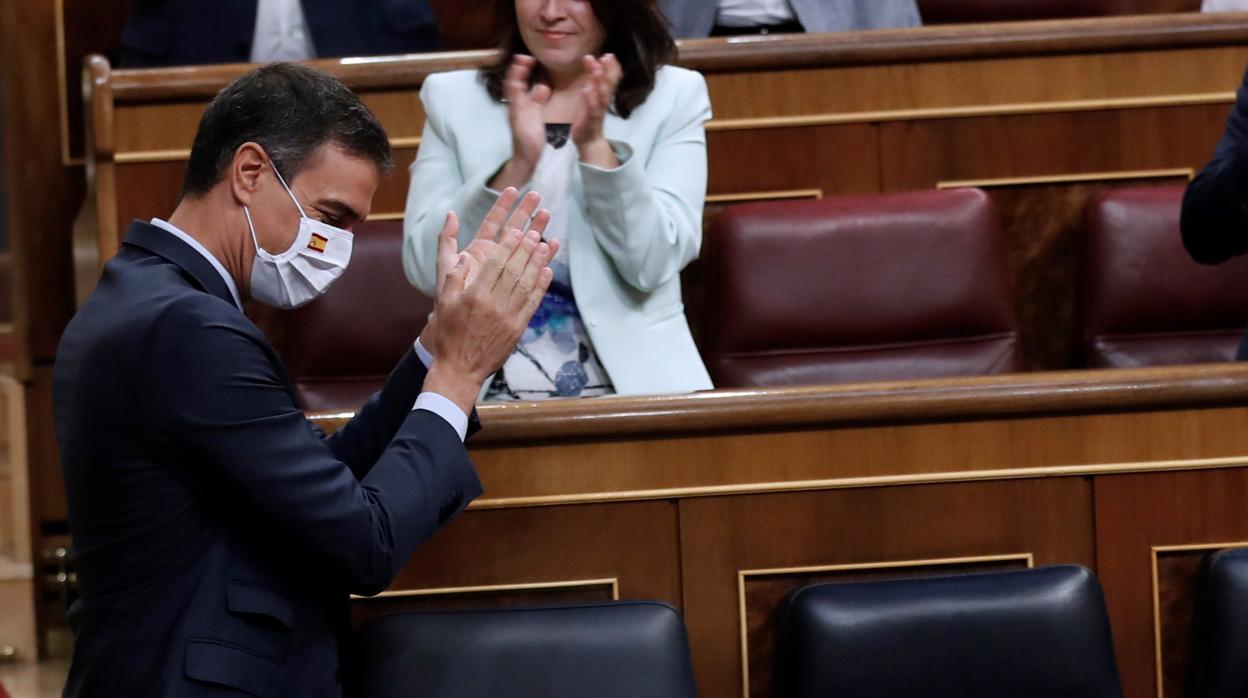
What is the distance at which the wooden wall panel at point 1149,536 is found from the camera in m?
0.87

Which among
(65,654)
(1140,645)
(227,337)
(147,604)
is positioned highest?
(227,337)

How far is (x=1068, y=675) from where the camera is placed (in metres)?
0.81

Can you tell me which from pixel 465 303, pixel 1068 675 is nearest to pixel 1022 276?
pixel 1068 675

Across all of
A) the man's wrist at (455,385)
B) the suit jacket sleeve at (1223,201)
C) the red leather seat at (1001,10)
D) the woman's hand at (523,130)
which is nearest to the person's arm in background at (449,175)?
the woman's hand at (523,130)

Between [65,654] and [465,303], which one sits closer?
[465,303]

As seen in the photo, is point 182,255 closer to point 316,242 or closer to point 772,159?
point 316,242

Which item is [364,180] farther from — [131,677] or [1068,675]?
[1068,675]

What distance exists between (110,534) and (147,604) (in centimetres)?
3

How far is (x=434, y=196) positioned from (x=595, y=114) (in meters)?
0.15

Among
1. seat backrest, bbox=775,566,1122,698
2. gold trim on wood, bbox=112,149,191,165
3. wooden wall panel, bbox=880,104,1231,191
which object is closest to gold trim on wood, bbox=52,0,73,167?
gold trim on wood, bbox=112,149,191,165

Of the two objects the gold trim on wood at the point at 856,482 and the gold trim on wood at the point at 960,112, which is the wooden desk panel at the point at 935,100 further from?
the gold trim on wood at the point at 856,482

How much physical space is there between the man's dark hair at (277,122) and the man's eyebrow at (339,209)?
0.02 metres

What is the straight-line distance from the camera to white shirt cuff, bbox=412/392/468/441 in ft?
2.27

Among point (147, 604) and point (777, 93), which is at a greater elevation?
point (777, 93)
